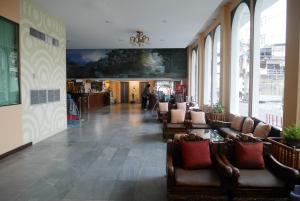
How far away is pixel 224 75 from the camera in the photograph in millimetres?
8539

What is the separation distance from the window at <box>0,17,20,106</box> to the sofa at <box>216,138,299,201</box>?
191 inches

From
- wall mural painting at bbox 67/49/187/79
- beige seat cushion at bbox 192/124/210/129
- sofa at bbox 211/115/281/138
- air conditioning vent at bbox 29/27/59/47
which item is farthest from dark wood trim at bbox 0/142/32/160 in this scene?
wall mural painting at bbox 67/49/187/79

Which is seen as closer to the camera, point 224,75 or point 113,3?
point 113,3

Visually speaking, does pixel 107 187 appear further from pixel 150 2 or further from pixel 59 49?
pixel 59 49

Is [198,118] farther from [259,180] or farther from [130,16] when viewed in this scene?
[259,180]

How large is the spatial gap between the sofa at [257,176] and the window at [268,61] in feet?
8.36

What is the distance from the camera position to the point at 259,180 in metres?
3.25

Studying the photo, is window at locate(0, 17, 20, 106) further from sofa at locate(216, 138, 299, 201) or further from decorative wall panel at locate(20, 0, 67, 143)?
sofa at locate(216, 138, 299, 201)

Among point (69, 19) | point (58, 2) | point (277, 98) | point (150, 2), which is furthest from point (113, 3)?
point (277, 98)

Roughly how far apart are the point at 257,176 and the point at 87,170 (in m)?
2.98

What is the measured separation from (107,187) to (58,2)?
5.14m

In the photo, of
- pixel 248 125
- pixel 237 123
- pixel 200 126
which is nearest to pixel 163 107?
pixel 200 126

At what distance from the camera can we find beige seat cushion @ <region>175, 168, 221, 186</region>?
10.6 feet

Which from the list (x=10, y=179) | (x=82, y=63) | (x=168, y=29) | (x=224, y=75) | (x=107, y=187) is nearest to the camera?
(x=107, y=187)
